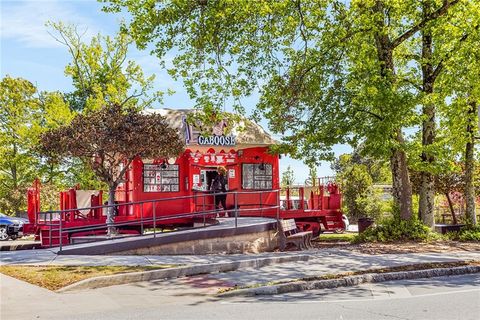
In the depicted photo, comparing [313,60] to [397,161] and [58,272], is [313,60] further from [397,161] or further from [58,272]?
[58,272]

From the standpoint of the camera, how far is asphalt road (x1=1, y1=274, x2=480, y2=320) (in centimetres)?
815

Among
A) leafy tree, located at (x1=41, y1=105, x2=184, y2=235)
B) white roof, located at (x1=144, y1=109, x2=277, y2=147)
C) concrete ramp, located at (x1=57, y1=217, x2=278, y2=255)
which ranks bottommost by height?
concrete ramp, located at (x1=57, y1=217, x2=278, y2=255)

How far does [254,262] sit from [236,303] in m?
3.64

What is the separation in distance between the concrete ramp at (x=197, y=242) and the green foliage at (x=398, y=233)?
4.05 meters

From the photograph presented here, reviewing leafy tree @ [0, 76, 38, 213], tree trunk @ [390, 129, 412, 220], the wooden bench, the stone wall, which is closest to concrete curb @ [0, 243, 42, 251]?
the stone wall

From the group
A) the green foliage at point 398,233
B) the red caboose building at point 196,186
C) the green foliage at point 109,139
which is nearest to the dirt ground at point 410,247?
the green foliage at point 398,233

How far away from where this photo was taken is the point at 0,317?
796cm

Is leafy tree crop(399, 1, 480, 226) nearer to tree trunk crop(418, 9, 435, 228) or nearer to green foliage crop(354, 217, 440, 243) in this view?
tree trunk crop(418, 9, 435, 228)

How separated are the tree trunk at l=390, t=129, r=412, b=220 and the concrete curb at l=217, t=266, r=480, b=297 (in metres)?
6.62

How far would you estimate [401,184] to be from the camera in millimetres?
19828

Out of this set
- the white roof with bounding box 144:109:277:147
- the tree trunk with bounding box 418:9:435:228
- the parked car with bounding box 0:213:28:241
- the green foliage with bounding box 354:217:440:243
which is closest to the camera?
the green foliage with bounding box 354:217:440:243

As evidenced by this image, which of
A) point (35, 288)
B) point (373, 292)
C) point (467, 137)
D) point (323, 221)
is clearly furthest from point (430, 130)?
point (35, 288)

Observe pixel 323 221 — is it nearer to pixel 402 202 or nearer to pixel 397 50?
pixel 402 202

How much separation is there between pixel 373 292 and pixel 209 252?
240 inches
